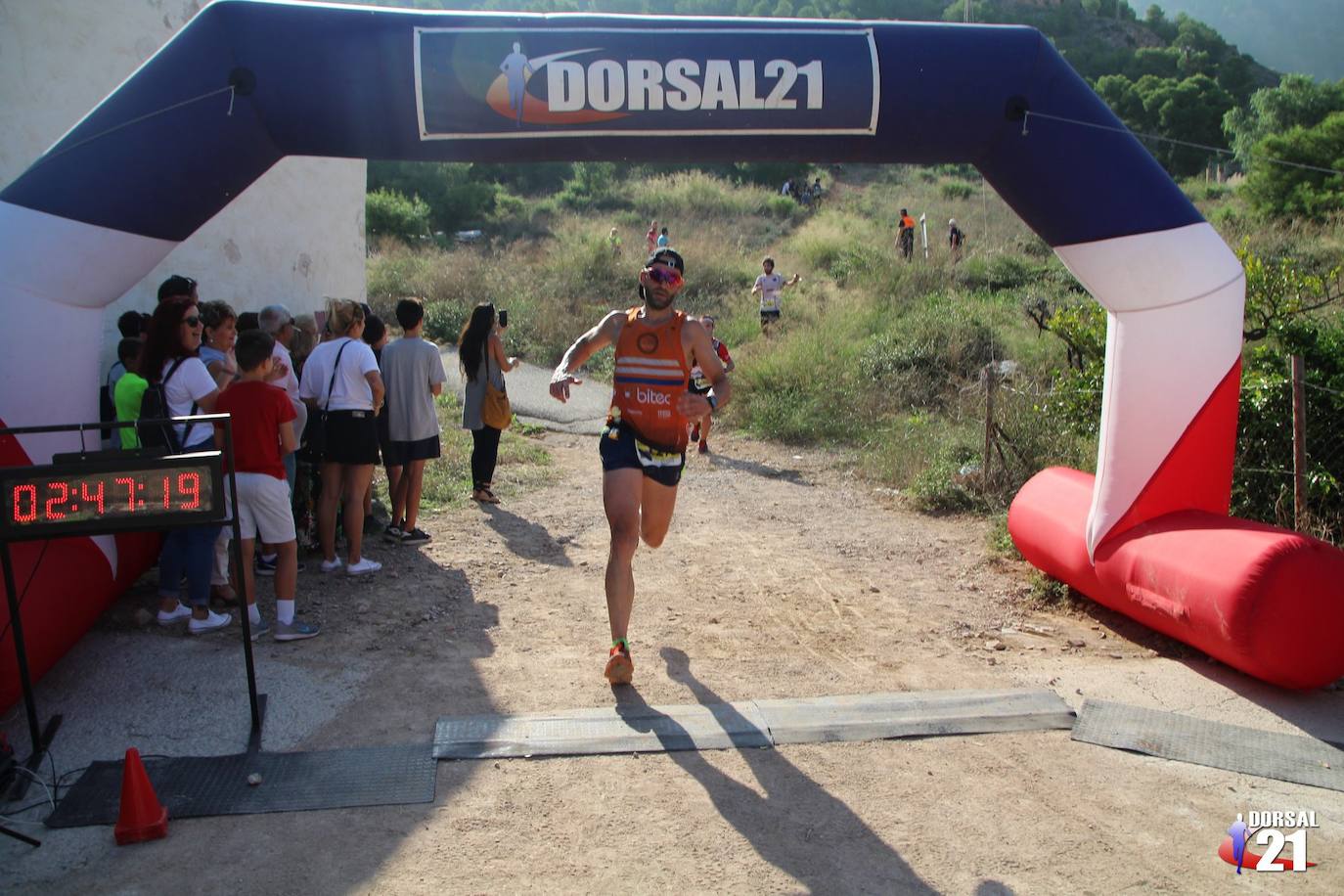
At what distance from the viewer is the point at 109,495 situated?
4.20 m

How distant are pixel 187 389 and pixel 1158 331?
17.1 feet

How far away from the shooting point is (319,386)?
22.7 ft

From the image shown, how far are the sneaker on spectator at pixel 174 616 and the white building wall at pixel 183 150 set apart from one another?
220 cm

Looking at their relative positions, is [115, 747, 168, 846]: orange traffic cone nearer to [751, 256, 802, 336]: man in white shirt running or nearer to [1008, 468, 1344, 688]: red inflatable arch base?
[1008, 468, 1344, 688]: red inflatable arch base

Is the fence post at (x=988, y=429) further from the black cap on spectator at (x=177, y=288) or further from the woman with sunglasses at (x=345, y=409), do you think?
the black cap on spectator at (x=177, y=288)

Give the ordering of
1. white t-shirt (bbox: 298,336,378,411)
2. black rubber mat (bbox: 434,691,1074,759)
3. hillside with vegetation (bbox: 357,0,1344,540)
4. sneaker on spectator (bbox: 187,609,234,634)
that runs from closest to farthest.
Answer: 1. black rubber mat (bbox: 434,691,1074,759)
2. sneaker on spectator (bbox: 187,609,234,634)
3. white t-shirt (bbox: 298,336,378,411)
4. hillside with vegetation (bbox: 357,0,1344,540)

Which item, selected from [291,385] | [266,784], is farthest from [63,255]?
[266,784]

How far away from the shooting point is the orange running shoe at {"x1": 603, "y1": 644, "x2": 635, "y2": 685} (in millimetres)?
5320

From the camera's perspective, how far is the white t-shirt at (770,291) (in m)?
16.8

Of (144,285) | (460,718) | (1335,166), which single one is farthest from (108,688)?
(1335,166)

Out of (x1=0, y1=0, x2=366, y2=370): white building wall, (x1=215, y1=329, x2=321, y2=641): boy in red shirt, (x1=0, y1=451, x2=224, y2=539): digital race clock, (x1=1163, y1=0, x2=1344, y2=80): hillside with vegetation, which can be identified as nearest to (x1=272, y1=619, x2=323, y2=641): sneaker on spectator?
(x1=215, y1=329, x2=321, y2=641): boy in red shirt

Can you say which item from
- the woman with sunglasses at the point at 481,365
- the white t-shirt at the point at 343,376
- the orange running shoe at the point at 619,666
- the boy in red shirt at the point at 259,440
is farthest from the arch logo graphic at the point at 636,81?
the woman with sunglasses at the point at 481,365

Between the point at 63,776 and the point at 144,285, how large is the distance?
431 cm

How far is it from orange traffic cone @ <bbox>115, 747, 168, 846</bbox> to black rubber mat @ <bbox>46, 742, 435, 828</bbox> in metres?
0.15
